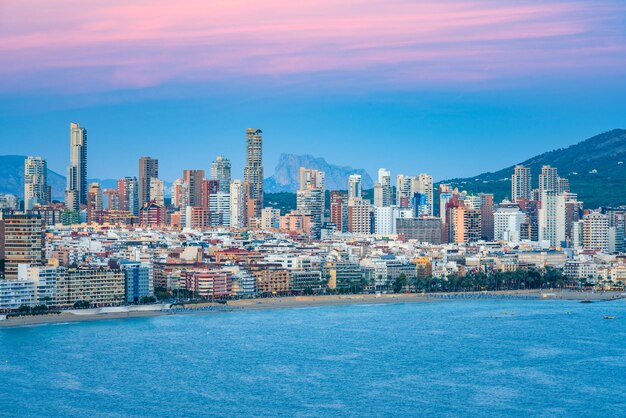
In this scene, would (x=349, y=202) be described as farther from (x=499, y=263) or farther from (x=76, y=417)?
(x=76, y=417)

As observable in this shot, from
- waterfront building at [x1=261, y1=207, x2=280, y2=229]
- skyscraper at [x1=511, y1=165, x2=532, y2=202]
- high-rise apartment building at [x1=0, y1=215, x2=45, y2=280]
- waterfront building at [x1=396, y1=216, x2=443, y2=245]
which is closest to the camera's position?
high-rise apartment building at [x1=0, y1=215, x2=45, y2=280]

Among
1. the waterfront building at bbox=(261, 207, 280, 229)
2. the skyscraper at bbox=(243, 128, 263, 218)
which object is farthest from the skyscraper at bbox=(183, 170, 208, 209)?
the waterfront building at bbox=(261, 207, 280, 229)

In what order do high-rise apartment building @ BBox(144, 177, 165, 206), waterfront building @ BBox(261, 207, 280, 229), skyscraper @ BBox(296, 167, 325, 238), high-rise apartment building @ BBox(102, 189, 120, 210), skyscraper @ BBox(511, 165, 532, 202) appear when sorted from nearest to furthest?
skyscraper @ BBox(296, 167, 325, 238) → waterfront building @ BBox(261, 207, 280, 229) → high-rise apartment building @ BBox(102, 189, 120, 210) → skyscraper @ BBox(511, 165, 532, 202) → high-rise apartment building @ BBox(144, 177, 165, 206)

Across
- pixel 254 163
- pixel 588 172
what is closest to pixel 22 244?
pixel 254 163

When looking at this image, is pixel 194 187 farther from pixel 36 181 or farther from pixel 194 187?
pixel 36 181

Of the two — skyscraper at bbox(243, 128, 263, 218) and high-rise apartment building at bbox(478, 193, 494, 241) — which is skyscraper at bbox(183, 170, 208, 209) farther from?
high-rise apartment building at bbox(478, 193, 494, 241)

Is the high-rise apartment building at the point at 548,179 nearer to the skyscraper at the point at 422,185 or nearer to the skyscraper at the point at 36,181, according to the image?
the skyscraper at the point at 422,185

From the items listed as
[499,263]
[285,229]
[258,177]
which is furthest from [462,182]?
[499,263]

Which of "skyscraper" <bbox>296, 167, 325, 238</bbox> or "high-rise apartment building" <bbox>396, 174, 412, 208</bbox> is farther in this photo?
"high-rise apartment building" <bbox>396, 174, 412, 208</bbox>
